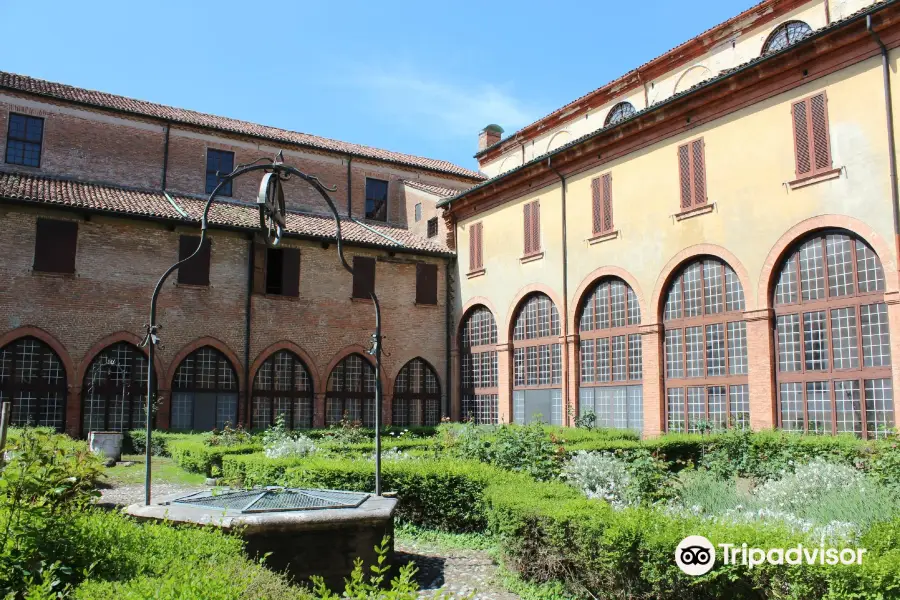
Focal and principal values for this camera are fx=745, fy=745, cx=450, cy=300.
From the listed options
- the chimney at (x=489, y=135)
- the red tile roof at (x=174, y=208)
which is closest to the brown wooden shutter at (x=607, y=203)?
the red tile roof at (x=174, y=208)

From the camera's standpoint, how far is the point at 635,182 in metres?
19.1

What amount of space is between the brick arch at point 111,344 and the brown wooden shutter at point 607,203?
13.0 meters

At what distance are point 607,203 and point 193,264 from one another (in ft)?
39.7

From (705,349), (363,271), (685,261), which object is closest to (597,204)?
(685,261)

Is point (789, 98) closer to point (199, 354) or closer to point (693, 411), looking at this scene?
point (693, 411)

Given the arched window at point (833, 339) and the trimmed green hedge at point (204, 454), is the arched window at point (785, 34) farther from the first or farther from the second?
the trimmed green hedge at point (204, 454)

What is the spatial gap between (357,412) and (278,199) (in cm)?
1629

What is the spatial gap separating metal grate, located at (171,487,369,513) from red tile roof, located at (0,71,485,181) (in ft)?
67.4

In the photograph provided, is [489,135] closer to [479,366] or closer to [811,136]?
[479,366]

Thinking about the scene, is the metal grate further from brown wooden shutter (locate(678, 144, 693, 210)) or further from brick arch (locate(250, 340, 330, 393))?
brick arch (locate(250, 340, 330, 393))

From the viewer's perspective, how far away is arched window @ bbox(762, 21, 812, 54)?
806 inches

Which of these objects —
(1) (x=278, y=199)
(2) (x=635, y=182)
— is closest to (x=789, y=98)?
(2) (x=635, y=182)

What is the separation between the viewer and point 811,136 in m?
15.1

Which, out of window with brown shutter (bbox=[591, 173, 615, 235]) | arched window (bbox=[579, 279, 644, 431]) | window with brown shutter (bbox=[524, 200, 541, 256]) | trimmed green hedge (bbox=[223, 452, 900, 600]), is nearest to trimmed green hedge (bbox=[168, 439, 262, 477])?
trimmed green hedge (bbox=[223, 452, 900, 600])
